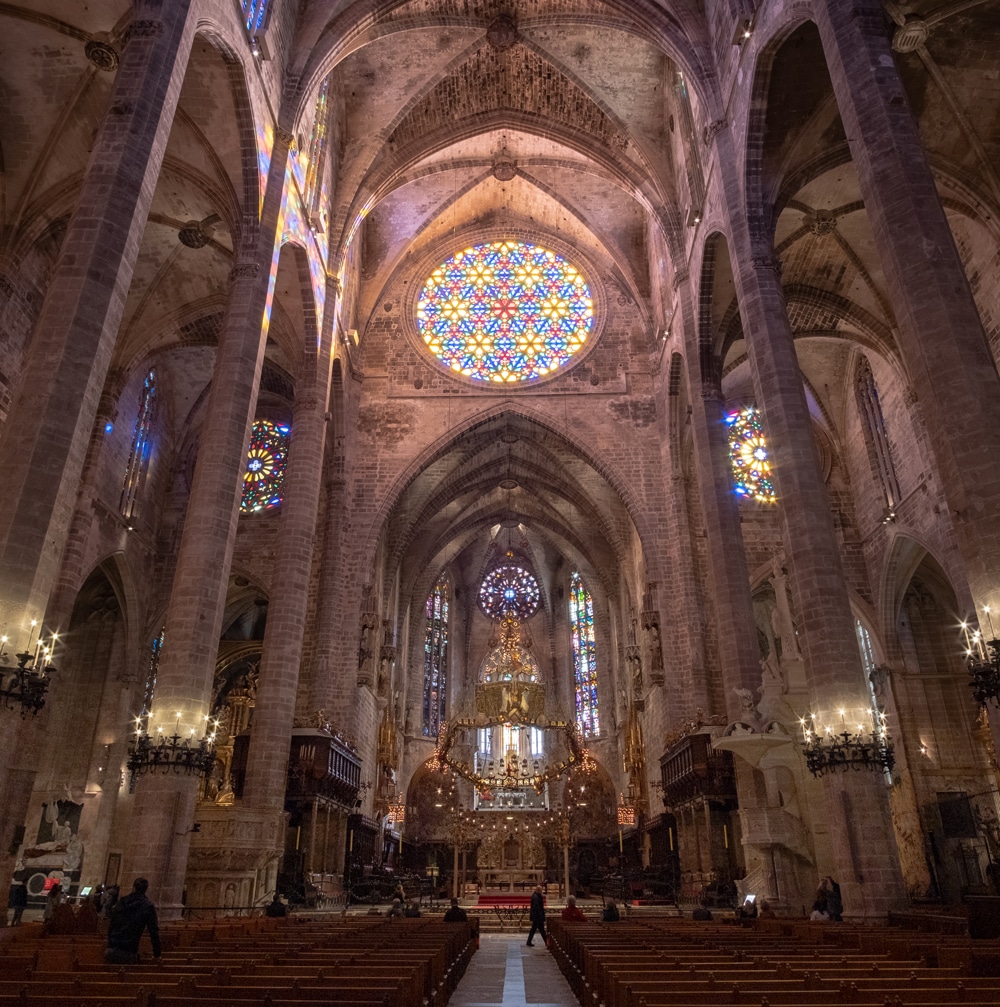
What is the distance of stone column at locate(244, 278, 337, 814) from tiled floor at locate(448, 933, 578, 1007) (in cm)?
487

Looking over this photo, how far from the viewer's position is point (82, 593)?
23.6 m

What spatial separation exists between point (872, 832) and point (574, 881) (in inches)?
851

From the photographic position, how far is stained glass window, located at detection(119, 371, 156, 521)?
2242 cm

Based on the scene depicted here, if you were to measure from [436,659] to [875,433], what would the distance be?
21766 mm

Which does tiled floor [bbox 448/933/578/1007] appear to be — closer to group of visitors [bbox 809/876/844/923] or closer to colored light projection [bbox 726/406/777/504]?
group of visitors [bbox 809/876/844/923]

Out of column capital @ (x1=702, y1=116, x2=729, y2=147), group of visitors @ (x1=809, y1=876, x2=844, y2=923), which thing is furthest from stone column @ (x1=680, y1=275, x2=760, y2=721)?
column capital @ (x1=702, y1=116, x2=729, y2=147)

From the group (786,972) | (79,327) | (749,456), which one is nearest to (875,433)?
(749,456)

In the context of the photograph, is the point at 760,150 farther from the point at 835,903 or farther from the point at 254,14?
the point at 835,903

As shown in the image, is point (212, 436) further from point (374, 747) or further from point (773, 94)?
point (374, 747)

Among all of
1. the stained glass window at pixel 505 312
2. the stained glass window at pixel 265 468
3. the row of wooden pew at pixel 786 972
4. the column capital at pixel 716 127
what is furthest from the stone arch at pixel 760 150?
the stained glass window at pixel 265 468

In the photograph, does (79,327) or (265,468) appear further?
(265,468)

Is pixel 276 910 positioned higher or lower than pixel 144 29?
lower

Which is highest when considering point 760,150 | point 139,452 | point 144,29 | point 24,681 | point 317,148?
point 317,148

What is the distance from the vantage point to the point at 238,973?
4.30 m
